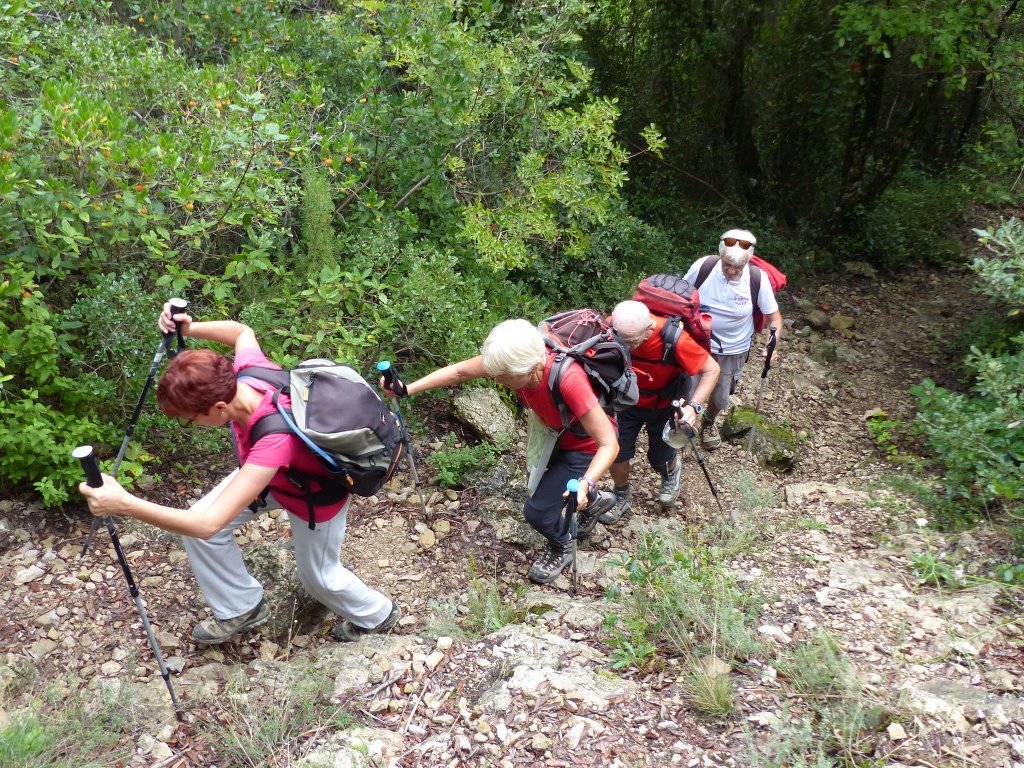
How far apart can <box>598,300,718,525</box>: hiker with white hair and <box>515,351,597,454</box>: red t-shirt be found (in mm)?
681

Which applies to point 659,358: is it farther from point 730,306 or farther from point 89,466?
point 89,466

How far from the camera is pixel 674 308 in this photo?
15.9ft

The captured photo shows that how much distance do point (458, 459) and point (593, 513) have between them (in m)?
1.04

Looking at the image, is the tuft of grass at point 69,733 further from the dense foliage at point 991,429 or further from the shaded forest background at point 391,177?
the dense foliage at point 991,429

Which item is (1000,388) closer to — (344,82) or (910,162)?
(344,82)

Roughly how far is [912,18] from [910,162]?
5357 mm

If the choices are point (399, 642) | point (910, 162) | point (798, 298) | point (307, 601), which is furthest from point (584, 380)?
point (910, 162)

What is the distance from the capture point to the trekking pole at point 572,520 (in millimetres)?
3692

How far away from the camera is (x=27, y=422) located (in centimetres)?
407

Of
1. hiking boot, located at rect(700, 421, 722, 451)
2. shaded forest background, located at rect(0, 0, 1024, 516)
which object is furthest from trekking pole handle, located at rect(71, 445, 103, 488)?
hiking boot, located at rect(700, 421, 722, 451)

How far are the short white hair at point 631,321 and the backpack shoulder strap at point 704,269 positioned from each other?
5.04 ft

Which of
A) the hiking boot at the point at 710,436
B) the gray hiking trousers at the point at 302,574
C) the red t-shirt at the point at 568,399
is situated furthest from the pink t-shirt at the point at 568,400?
the hiking boot at the point at 710,436

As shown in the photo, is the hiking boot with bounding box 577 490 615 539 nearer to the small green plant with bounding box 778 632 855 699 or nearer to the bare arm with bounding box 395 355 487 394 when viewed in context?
the bare arm with bounding box 395 355 487 394

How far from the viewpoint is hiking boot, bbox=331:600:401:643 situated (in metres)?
4.06
